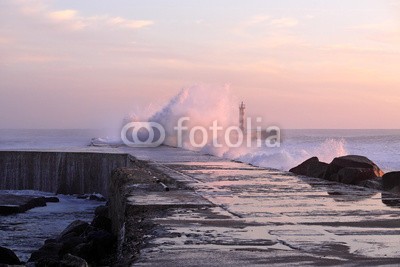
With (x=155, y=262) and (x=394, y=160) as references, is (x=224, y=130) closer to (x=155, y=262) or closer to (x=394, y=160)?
(x=394, y=160)

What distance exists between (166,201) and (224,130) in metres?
29.1

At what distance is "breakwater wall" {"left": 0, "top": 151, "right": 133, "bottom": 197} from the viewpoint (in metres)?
20.4

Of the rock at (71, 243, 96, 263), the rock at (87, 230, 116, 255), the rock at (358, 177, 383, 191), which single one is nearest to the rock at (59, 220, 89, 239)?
the rock at (87, 230, 116, 255)

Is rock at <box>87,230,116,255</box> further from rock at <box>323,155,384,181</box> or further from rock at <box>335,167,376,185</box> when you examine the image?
rock at <box>323,155,384,181</box>

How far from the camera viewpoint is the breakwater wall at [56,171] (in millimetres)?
20422

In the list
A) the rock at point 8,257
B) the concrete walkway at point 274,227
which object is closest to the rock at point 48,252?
the rock at point 8,257

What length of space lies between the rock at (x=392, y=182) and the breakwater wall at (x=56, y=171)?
1043 centimetres

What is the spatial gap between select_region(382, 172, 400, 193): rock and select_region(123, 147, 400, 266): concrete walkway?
36.0 inches

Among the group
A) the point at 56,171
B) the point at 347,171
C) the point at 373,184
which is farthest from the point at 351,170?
the point at 56,171

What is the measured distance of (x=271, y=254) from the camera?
189 inches

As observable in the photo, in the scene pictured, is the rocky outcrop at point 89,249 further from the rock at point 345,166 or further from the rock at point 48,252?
the rock at point 345,166

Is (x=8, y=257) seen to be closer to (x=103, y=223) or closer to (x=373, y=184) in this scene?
(x=103, y=223)

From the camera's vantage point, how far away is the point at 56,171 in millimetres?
20797

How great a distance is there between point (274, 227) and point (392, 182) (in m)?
5.19
